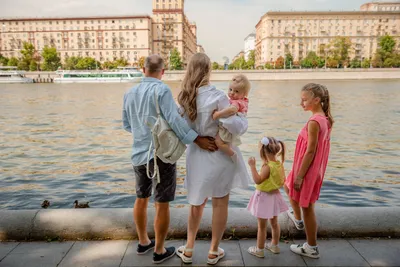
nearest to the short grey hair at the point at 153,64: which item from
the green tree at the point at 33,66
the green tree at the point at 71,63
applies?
the green tree at the point at 71,63

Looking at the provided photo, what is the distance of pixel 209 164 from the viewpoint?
3.38 metres

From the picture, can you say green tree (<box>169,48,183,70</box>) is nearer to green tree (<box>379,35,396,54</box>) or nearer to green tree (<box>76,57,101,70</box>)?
green tree (<box>76,57,101,70</box>)

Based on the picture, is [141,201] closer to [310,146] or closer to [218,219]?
[218,219]

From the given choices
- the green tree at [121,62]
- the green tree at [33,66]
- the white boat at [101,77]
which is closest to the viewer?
the white boat at [101,77]

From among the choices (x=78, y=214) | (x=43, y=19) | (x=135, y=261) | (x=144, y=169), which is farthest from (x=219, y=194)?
(x=43, y=19)

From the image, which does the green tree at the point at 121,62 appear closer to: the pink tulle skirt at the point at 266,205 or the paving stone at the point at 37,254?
the paving stone at the point at 37,254

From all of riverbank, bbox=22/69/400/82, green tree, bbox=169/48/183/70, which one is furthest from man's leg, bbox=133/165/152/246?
green tree, bbox=169/48/183/70

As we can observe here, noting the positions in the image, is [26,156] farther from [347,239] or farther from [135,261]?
[347,239]

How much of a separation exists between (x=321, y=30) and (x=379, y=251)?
430ft

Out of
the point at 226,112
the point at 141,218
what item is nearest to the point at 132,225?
the point at 141,218

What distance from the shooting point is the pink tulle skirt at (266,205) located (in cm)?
358

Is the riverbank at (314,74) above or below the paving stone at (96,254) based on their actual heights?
above

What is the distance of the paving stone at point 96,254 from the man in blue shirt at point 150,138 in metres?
0.24

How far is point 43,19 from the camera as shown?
12581 cm
